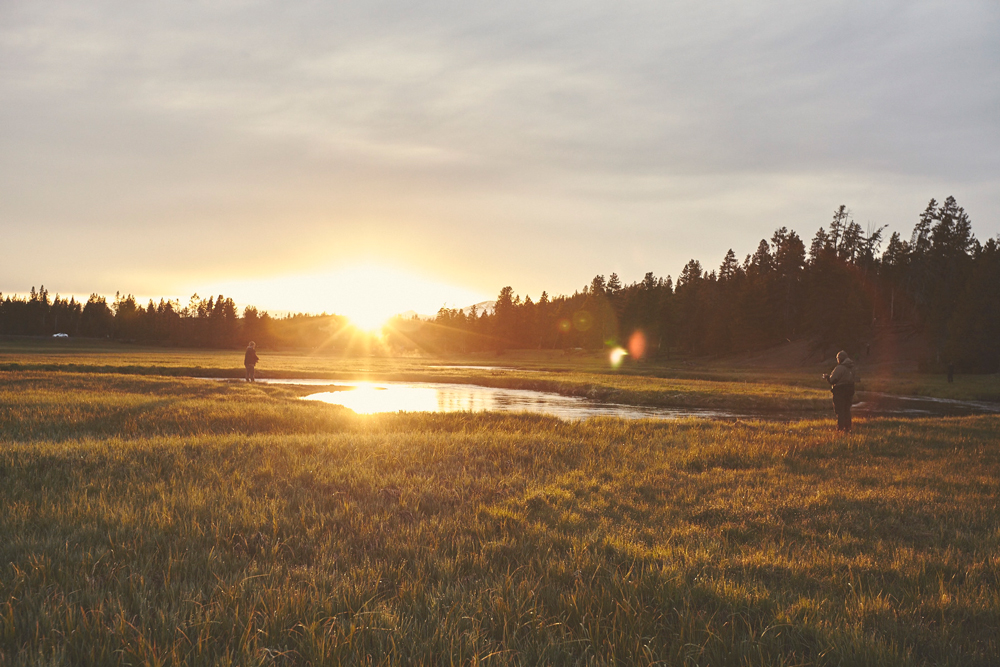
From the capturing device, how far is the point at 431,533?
633 centimetres

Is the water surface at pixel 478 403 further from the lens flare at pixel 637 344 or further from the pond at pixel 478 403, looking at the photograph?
the lens flare at pixel 637 344

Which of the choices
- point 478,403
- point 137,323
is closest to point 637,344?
point 478,403

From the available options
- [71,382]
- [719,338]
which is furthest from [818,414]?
[719,338]

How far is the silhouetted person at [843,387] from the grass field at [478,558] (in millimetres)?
5221

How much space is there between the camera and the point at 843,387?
1748 centimetres

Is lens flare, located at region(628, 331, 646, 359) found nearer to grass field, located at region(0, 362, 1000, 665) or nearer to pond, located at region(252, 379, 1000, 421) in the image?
pond, located at region(252, 379, 1000, 421)

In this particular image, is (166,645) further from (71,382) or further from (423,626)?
(71,382)

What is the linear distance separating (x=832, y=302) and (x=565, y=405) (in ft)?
191

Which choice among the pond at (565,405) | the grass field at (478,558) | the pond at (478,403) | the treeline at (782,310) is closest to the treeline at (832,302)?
the treeline at (782,310)

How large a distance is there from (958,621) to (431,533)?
511 centimetres

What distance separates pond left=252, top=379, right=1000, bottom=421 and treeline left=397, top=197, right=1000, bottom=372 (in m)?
30.2

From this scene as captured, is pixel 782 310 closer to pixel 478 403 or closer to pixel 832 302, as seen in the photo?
pixel 832 302

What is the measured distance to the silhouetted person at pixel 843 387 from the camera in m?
17.1

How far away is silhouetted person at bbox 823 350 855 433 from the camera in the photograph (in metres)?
17.1
